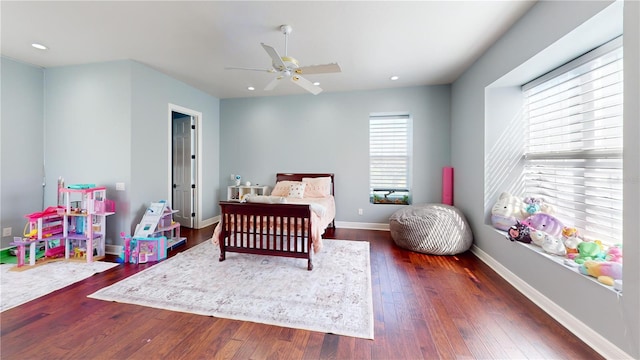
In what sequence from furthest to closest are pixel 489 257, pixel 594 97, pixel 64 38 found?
pixel 489 257
pixel 64 38
pixel 594 97

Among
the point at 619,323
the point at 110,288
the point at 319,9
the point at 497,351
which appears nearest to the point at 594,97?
the point at 619,323

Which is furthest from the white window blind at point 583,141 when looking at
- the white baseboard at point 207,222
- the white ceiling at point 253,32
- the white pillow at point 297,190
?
the white baseboard at point 207,222

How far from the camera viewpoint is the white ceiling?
7.55 feet

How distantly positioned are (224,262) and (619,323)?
351cm

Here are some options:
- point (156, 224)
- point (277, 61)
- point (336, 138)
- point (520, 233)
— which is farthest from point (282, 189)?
point (520, 233)

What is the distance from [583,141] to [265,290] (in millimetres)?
3281

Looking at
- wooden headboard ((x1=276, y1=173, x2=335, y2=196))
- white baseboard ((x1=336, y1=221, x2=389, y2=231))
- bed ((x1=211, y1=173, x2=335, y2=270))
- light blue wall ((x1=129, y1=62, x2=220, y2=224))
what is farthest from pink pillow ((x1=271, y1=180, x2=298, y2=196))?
light blue wall ((x1=129, y1=62, x2=220, y2=224))

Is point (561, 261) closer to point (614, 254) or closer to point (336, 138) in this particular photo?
point (614, 254)

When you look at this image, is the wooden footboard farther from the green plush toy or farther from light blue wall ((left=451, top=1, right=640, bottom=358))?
the green plush toy

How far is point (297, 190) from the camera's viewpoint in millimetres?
4609

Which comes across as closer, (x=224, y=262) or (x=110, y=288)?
(x=110, y=288)

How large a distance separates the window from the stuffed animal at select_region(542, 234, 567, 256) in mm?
2661

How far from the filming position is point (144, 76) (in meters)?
3.68

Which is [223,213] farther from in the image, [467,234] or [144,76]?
[467,234]
